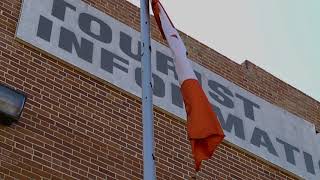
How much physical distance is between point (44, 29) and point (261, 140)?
13.2ft

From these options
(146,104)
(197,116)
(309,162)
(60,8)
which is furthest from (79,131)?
(309,162)

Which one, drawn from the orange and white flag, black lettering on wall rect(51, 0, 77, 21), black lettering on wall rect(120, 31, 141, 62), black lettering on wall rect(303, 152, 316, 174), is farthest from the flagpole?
black lettering on wall rect(303, 152, 316, 174)

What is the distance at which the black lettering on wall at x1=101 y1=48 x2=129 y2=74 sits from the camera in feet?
37.6

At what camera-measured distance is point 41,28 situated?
436 inches

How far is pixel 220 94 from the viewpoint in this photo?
1284 centimetres

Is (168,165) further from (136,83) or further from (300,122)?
(300,122)

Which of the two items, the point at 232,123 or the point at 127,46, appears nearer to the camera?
the point at 127,46

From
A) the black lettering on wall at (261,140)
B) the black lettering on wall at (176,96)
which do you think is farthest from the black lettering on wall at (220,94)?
the black lettering on wall at (176,96)

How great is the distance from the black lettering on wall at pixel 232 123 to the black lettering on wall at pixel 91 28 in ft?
6.69

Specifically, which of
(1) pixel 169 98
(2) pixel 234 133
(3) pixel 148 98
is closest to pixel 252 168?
(2) pixel 234 133

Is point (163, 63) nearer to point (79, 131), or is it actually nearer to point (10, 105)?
point (79, 131)

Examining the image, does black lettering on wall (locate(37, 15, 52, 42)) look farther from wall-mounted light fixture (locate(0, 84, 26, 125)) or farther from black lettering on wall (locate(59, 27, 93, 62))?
wall-mounted light fixture (locate(0, 84, 26, 125))

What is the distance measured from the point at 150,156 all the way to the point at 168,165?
3.84 metres

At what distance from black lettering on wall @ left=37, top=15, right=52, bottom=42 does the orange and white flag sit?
3010mm
